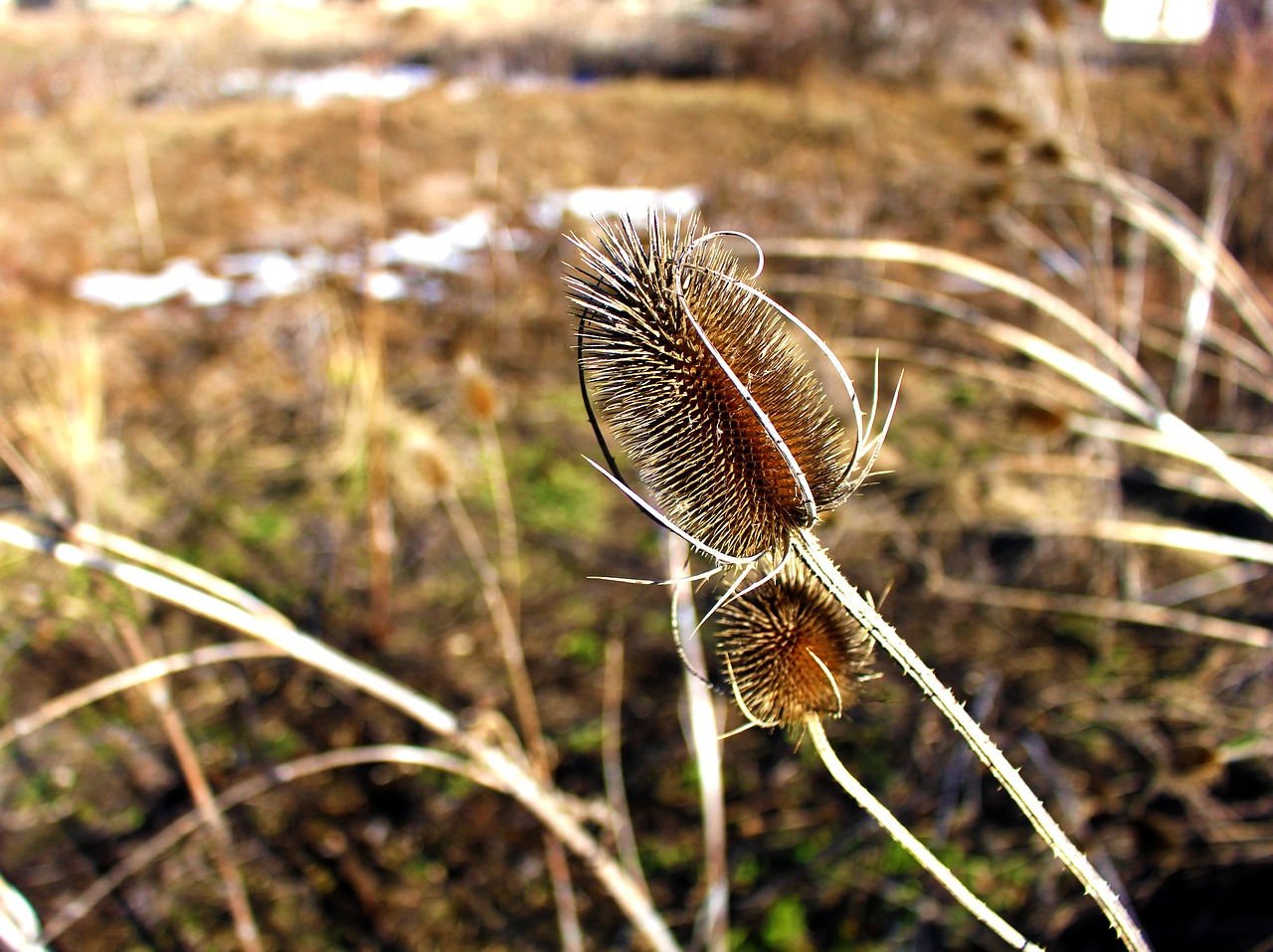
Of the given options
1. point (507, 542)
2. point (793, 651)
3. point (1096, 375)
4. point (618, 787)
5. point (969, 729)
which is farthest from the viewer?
point (507, 542)

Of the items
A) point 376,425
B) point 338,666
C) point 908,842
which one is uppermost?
point 908,842

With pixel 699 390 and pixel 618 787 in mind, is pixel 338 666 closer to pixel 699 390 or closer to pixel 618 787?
pixel 699 390

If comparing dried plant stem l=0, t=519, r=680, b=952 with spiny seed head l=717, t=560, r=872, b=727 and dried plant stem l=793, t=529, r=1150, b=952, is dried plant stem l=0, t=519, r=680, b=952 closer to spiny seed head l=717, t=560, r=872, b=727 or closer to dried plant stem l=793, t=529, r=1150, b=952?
spiny seed head l=717, t=560, r=872, b=727

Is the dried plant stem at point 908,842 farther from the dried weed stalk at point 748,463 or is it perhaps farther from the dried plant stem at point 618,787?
the dried plant stem at point 618,787

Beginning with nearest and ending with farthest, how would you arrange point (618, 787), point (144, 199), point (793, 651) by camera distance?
point (793, 651) → point (618, 787) → point (144, 199)

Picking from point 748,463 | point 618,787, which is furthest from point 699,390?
point 618,787

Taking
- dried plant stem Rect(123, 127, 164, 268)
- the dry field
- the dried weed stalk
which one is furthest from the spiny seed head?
dried plant stem Rect(123, 127, 164, 268)
